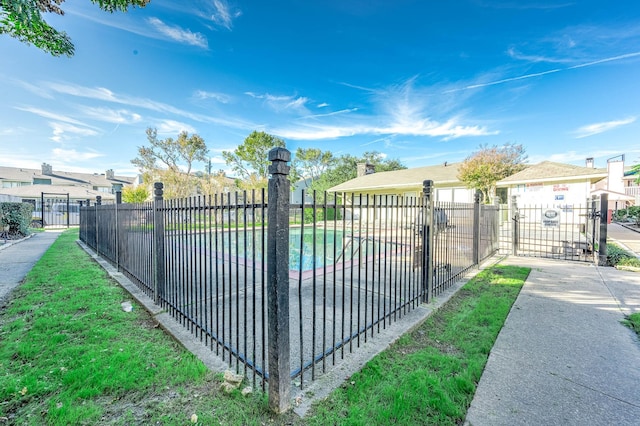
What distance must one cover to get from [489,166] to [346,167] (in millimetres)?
20563

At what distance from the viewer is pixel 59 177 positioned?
36250mm

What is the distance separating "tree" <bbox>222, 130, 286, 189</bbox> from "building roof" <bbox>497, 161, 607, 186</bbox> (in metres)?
18.9

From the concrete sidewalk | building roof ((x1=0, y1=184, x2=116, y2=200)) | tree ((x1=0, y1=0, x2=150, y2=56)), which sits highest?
tree ((x1=0, y1=0, x2=150, y2=56))

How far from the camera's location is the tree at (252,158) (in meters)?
24.0

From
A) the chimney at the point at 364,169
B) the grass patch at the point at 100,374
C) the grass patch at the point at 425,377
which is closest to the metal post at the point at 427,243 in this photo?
the grass patch at the point at 425,377

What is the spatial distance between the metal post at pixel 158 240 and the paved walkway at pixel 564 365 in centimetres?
377

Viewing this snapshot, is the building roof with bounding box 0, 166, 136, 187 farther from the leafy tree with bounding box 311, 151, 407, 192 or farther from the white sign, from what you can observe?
the white sign

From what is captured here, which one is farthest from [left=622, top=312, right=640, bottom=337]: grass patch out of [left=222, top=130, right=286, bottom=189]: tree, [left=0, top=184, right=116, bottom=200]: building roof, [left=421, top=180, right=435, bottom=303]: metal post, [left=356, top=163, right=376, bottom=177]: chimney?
[left=0, top=184, right=116, bottom=200]: building roof

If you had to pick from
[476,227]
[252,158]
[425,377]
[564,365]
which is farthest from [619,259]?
[252,158]

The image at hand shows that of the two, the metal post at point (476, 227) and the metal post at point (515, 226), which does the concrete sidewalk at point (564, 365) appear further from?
the metal post at point (515, 226)

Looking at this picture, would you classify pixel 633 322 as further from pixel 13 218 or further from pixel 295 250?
pixel 13 218

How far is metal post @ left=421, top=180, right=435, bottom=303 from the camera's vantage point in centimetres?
389

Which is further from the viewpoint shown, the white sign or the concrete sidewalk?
the white sign

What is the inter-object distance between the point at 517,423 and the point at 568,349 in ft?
5.27
